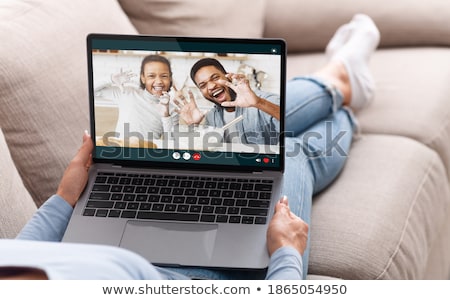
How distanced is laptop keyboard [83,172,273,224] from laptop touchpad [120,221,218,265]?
2 centimetres

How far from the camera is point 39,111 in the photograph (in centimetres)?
128

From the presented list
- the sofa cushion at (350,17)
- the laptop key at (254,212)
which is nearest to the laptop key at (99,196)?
the laptop key at (254,212)

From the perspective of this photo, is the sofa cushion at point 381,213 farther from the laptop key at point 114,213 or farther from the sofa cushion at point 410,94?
the laptop key at point 114,213

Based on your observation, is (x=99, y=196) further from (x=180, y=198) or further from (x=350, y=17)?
(x=350, y=17)

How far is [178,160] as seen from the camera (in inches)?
48.6

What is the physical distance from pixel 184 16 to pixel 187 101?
634 mm

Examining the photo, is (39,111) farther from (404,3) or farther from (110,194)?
(404,3)

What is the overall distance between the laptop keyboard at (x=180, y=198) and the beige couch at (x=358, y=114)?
0.13m

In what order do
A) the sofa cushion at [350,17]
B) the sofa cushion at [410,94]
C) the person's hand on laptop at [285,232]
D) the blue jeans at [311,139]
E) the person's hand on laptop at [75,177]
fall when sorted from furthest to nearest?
the sofa cushion at [350,17] < the sofa cushion at [410,94] < the blue jeans at [311,139] < the person's hand on laptop at [75,177] < the person's hand on laptop at [285,232]

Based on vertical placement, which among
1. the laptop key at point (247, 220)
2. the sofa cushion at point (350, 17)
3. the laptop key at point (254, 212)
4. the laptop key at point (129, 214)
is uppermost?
the sofa cushion at point (350, 17)

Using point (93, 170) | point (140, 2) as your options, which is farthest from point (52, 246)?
point (140, 2)

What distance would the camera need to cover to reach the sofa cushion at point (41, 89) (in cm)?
125

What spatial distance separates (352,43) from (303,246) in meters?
0.83

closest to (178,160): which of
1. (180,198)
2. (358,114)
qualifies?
(180,198)
